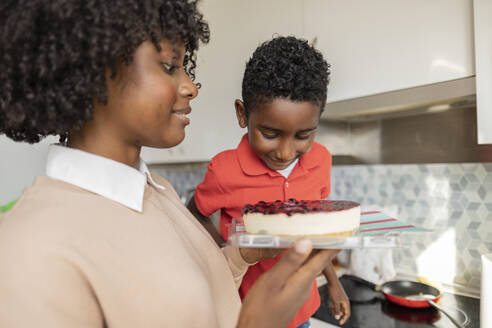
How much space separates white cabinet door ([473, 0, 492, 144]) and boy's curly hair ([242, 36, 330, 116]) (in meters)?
0.39

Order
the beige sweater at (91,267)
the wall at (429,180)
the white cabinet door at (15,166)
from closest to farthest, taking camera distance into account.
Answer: the beige sweater at (91,267) < the wall at (429,180) < the white cabinet door at (15,166)

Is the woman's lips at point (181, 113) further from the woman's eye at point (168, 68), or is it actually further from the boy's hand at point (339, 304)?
the boy's hand at point (339, 304)

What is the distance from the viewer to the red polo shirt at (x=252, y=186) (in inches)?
37.3

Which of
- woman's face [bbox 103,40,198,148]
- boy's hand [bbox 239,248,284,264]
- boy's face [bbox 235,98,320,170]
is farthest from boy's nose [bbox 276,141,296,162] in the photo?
woman's face [bbox 103,40,198,148]

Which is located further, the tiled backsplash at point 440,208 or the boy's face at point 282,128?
the tiled backsplash at point 440,208

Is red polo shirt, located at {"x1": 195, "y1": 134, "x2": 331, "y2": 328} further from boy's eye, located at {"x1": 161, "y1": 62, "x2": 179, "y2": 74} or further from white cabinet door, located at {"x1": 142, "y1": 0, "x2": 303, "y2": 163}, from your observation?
white cabinet door, located at {"x1": 142, "y1": 0, "x2": 303, "y2": 163}

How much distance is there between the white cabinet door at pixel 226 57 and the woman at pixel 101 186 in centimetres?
87

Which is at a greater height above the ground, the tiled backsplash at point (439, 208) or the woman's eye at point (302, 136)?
the woman's eye at point (302, 136)

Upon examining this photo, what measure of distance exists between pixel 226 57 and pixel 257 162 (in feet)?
2.70

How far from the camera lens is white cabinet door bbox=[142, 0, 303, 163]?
1343mm

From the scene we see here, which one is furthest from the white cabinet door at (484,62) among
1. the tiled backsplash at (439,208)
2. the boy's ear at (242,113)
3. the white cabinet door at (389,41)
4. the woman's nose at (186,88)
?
the woman's nose at (186,88)

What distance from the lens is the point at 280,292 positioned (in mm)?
461

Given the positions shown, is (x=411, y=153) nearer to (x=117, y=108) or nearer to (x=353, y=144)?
(x=353, y=144)

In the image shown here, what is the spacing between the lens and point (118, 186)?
1.75 feet
